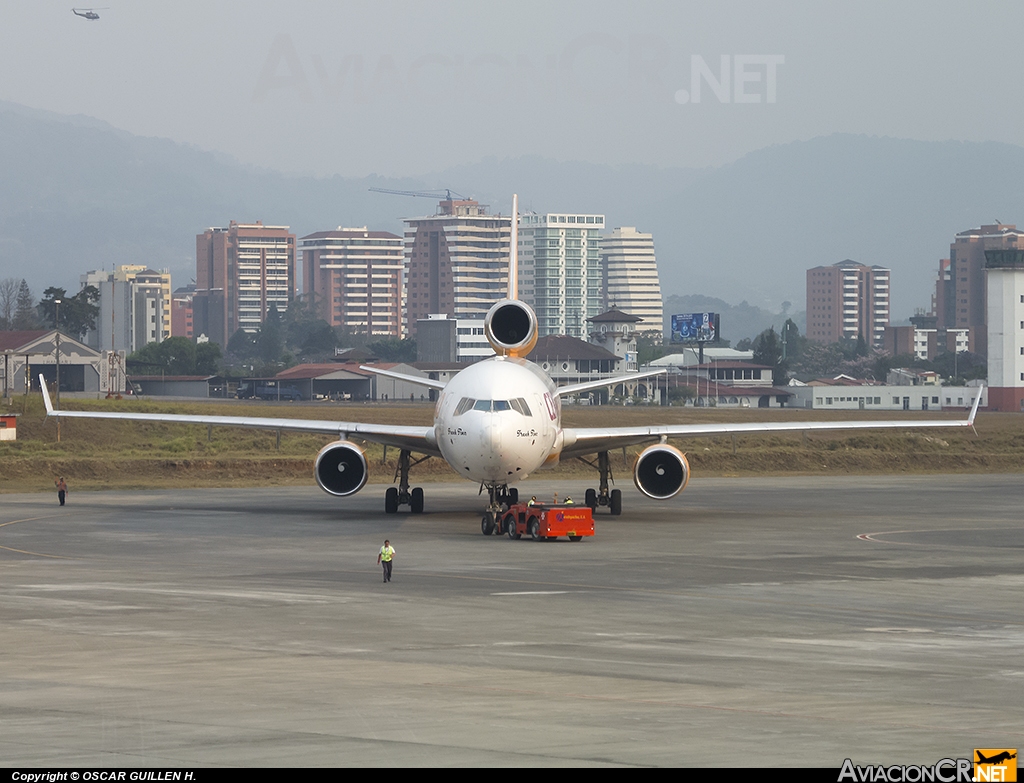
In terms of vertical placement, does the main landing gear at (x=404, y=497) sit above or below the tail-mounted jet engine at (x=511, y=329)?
below

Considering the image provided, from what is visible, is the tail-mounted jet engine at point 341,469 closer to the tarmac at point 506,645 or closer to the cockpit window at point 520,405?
the tarmac at point 506,645

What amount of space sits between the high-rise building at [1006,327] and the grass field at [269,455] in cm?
5483

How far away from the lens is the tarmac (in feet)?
49.2

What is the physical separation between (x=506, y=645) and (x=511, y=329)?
2727cm

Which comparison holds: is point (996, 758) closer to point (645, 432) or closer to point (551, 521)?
point (551, 521)

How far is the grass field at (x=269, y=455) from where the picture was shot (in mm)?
71938

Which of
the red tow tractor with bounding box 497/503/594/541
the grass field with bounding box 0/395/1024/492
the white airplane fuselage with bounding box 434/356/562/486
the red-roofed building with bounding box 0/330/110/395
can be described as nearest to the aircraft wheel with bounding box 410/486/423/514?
the white airplane fuselage with bounding box 434/356/562/486

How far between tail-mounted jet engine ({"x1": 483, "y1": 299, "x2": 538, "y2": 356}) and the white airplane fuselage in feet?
14.6

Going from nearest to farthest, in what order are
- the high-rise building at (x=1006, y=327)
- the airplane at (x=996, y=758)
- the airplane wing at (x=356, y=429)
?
the airplane at (x=996, y=758)
the airplane wing at (x=356, y=429)
the high-rise building at (x=1006, y=327)

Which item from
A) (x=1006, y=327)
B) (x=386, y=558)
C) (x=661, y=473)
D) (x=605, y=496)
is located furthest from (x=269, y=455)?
(x=1006, y=327)

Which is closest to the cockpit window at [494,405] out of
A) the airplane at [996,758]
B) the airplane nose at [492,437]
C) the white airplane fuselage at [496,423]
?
the white airplane fuselage at [496,423]

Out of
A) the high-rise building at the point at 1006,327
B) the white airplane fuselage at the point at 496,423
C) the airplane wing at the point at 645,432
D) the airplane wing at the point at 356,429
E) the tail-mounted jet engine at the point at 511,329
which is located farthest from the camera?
the high-rise building at the point at 1006,327

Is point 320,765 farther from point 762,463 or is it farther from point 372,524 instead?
point 762,463

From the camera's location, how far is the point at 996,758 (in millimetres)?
13734
